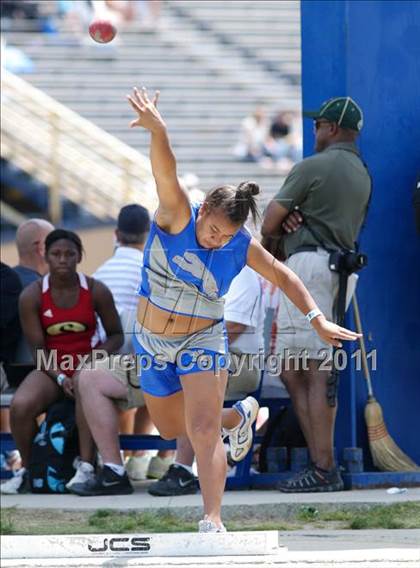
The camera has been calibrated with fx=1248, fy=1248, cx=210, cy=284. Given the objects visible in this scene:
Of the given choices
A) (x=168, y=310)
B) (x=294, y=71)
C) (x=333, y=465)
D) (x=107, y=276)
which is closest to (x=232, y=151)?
(x=294, y=71)

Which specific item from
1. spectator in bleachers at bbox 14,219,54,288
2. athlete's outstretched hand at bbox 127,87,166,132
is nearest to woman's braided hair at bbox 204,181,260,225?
athlete's outstretched hand at bbox 127,87,166,132

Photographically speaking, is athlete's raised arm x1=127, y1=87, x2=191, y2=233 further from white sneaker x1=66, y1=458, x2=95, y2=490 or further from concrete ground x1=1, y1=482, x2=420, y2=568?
white sneaker x1=66, y1=458, x2=95, y2=490

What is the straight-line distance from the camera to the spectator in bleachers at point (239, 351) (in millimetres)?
7564

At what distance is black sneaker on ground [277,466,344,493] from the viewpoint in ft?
24.1

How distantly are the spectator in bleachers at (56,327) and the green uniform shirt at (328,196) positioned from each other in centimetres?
142

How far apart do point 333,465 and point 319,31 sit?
2742mm

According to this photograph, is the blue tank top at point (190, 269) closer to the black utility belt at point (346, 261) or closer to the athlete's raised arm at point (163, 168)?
the athlete's raised arm at point (163, 168)

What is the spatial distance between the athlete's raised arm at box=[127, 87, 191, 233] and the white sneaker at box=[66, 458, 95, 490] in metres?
2.64

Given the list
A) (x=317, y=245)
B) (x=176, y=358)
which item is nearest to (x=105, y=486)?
(x=317, y=245)

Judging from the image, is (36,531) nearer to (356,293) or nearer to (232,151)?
(356,293)

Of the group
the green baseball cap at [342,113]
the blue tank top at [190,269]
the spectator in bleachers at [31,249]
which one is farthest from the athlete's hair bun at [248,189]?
the spectator in bleachers at [31,249]

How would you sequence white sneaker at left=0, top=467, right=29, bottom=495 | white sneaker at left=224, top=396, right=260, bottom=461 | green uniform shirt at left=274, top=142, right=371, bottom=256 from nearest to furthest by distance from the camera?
white sneaker at left=224, top=396, right=260, bottom=461 < green uniform shirt at left=274, top=142, right=371, bottom=256 < white sneaker at left=0, top=467, right=29, bottom=495

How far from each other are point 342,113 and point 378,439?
2.02 metres

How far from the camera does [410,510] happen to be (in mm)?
6828
